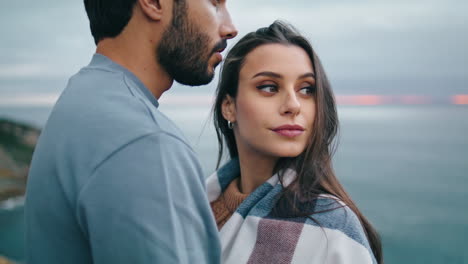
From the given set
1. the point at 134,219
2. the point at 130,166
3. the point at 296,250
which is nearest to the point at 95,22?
the point at 130,166

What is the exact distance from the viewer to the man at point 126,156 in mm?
1071

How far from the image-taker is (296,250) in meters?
1.79

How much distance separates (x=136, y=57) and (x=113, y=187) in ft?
1.75

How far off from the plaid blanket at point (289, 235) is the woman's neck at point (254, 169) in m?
0.14

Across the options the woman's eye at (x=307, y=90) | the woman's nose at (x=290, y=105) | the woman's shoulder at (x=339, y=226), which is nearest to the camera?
the woman's shoulder at (x=339, y=226)

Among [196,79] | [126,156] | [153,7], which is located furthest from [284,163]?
[126,156]

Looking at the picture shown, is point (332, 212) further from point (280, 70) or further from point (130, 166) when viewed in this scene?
point (130, 166)

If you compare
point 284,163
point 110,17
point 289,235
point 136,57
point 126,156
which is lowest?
point 289,235

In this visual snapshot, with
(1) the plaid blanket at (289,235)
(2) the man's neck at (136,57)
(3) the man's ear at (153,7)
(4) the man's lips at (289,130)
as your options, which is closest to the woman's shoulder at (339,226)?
(1) the plaid blanket at (289,235)

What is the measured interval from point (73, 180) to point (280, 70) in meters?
1.15

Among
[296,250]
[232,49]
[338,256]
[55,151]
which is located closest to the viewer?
[55,151]

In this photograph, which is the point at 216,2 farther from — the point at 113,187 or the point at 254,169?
the point at 254,169

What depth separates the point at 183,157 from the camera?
3.85 feet

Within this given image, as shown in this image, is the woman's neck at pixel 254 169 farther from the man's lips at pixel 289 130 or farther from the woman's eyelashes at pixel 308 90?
the woman's eyelashes at pixel 308 90
